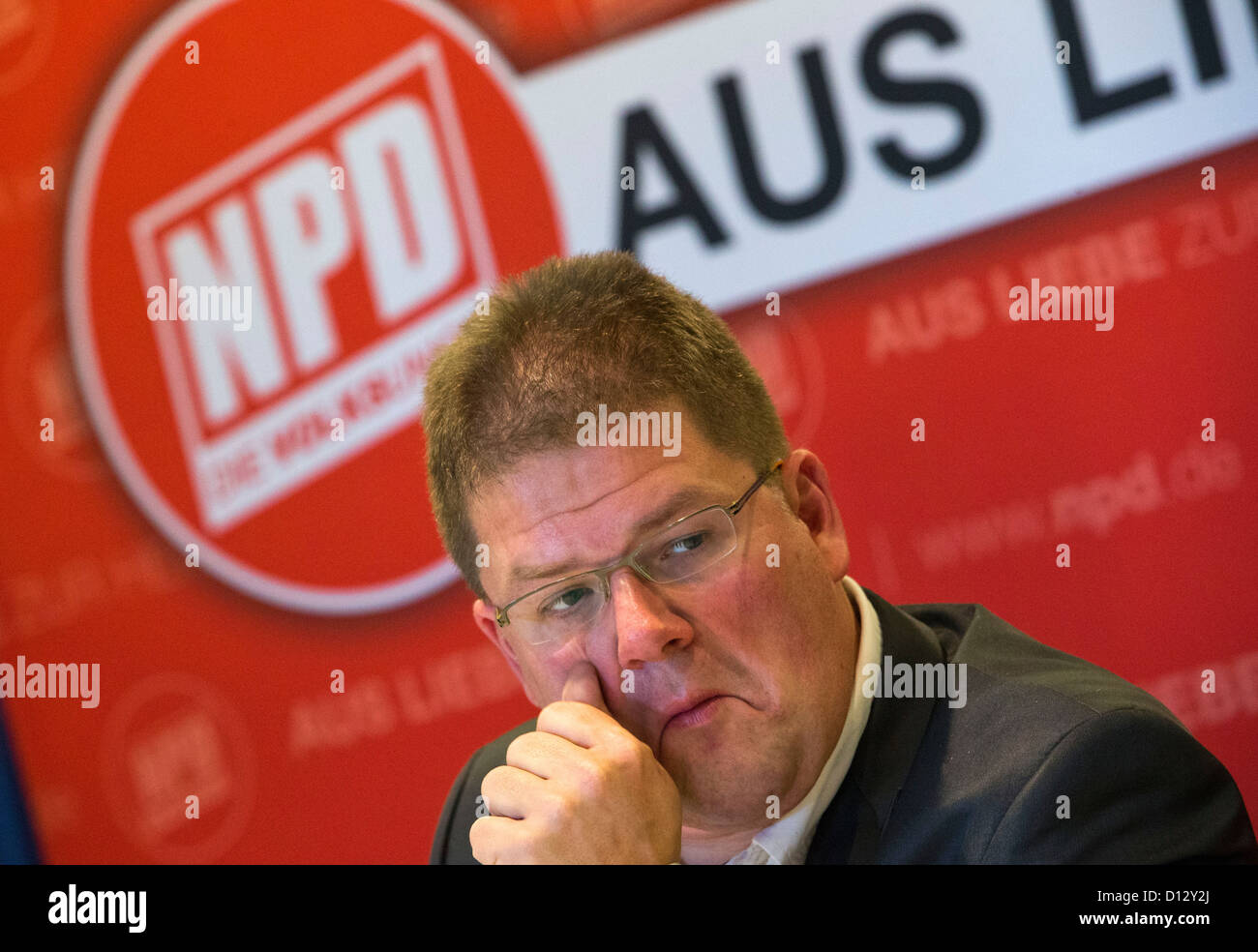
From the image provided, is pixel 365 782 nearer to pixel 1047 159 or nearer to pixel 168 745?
pixel 168 745

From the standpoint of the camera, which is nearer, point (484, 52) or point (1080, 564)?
point (1080, 564)

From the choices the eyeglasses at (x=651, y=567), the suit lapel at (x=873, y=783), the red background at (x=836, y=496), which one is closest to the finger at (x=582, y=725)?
the eyeglasses at (x=651, y=567)

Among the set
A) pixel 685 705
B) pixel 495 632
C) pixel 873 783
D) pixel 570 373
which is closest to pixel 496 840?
pixel 685 705

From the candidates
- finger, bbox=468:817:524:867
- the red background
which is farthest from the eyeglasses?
the red background

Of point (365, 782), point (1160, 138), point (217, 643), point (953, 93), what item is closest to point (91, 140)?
point (217, 643)

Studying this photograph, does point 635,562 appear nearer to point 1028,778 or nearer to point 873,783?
point 873,783

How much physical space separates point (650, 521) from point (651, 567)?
2.9 inches

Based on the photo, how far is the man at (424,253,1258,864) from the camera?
1822 mm

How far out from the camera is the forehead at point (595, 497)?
77.9 inches

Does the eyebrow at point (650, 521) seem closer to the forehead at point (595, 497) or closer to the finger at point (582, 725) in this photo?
the forehead at point (595, 497)

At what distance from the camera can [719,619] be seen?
1942 millimetres

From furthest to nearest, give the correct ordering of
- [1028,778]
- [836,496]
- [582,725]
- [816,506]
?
[836,496] → [816,506] → [582,725] → [1028,778]

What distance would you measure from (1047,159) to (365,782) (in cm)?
249

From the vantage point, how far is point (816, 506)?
2186 millimetres
